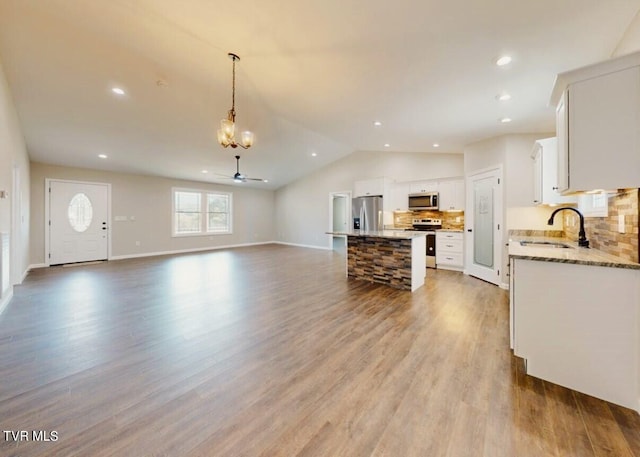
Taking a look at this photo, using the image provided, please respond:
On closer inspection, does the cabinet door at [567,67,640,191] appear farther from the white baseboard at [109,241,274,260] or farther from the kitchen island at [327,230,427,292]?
the white baseboard at [109,241,274,260]

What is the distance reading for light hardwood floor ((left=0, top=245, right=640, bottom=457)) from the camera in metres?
1.32

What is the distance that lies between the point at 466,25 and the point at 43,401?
13.1 feet

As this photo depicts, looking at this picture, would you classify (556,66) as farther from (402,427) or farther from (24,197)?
(24,197)

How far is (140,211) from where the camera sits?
24.2 feet

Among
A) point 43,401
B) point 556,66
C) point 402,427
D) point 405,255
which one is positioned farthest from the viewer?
point 405,255

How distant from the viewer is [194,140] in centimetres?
561

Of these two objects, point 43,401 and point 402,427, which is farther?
point 43,401

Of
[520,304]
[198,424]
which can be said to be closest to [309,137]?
[520,304]

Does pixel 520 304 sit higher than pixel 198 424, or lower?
higher

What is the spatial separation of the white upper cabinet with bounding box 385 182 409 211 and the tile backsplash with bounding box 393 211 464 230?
189 millimetres

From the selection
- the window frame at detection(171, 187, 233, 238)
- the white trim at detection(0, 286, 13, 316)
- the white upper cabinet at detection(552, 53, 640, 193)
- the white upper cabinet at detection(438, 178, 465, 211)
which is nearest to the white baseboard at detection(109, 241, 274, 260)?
the window frame at detection(171, 187, 233, 238)

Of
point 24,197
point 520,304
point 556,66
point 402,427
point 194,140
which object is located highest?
point 194,140

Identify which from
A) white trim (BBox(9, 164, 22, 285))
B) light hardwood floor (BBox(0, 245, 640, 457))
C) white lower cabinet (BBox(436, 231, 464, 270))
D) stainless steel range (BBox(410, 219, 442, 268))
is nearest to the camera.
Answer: light hardwood floor (BBox(0, 245, 640, 457))

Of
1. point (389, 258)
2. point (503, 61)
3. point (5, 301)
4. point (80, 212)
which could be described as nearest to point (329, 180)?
point (389, 258)
